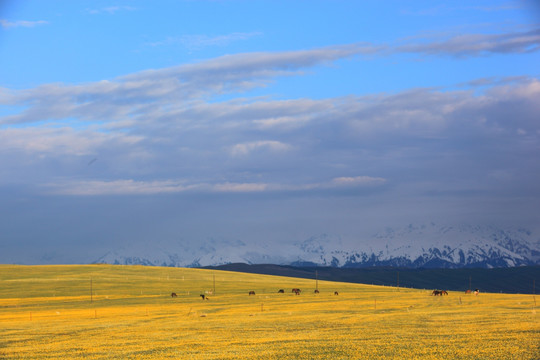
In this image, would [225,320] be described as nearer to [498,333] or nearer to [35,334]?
[35,334]

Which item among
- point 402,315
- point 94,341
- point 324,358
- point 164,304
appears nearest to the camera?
point 324,358

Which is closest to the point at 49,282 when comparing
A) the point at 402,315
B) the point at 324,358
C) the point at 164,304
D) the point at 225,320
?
the point at 164,304

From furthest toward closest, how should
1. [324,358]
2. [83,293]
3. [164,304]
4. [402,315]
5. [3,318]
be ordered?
[83,293] < [164,304] < [3,318] < [402,315] < [324,358]

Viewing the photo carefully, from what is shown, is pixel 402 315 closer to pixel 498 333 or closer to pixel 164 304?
pixel 498 333

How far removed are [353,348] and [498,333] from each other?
35.8 ft

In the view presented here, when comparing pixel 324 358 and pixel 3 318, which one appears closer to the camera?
pixel 324 358

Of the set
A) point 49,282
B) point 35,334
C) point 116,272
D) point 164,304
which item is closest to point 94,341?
point 35,334

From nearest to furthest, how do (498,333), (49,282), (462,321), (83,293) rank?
(498,333), (462,321), (83,293), (49,282)

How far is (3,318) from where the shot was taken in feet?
248

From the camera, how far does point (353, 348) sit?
35000 millimetres

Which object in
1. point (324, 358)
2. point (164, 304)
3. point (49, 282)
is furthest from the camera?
point (49, 282)

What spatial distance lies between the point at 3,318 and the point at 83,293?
145ft

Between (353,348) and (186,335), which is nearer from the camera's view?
(353,348)

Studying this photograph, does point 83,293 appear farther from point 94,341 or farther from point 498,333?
point 498,333
